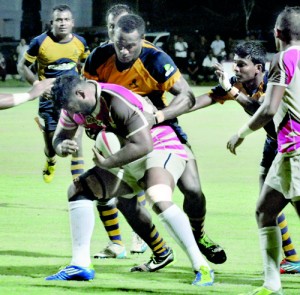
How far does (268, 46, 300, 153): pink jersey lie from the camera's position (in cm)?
702

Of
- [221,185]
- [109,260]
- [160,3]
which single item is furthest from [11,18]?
[109,260]

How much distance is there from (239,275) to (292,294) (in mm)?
934

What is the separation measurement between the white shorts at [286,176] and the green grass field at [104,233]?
90cm

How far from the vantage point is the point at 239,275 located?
852 cm

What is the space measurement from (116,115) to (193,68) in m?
35.0

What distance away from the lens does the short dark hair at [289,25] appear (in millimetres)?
7148

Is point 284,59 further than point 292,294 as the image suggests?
No

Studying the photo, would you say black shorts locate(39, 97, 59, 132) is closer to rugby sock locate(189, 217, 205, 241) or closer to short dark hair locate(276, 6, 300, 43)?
rugby sock locate(189, 217, 205, 241)

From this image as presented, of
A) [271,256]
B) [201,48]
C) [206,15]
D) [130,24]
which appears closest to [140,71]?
[130,24]

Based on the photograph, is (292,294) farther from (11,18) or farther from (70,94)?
(11,18)

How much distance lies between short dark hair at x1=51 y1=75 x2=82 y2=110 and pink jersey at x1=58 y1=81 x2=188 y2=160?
0.68 feet

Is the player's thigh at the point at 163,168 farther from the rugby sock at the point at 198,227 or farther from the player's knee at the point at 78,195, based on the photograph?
the rugby sock at the point at 198,227

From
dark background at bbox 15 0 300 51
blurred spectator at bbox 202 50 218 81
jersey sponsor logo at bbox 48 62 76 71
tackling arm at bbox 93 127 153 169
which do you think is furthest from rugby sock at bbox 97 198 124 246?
dark background at bbox 15 0 300 51

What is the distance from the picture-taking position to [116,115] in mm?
7875
